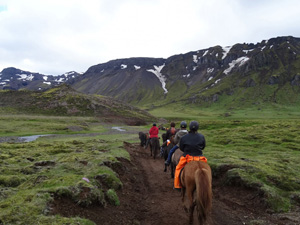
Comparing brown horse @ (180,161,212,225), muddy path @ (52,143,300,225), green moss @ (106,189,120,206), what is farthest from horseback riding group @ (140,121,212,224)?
green moss @ (106,189,120,206)

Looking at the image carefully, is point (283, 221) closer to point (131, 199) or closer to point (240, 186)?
point (240, 186)

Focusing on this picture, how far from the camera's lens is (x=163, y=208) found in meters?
12.2

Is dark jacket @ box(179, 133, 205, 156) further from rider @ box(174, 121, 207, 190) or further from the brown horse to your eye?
the brown horse

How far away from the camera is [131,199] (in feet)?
42.7

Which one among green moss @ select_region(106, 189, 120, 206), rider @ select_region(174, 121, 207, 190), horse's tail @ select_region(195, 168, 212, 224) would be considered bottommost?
green moss @ select_region(106, 189, 120, 206)

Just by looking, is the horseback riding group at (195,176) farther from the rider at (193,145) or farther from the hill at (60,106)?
the hill at (60,106)

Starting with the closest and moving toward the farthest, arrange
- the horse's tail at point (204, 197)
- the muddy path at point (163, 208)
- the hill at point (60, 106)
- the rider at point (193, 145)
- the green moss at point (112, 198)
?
1. the horse's tail at point (204, 197)
2. the muddy path at point (163, 208)
3. the rider at point (193, 145)
4. the green moss at point (112, 198)
5. the hill at point (60, 106)

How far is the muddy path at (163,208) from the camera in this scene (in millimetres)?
9696

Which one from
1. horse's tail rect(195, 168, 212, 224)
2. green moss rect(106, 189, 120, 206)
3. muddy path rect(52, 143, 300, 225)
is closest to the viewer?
horse's tail rect(195, 168, 212, 224)

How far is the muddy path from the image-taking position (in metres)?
9.70

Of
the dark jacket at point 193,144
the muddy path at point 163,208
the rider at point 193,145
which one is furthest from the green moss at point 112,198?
the dark jacket at point 193,144

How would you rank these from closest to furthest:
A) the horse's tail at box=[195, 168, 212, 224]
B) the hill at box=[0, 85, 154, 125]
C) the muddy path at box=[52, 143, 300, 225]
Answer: the horse's tail at box=[195, 168, 212, 224] < the muddy path at box=[52, 143, 300, 225] < the hill at box=[0, 85, 154, 125]

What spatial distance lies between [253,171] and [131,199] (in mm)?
9973

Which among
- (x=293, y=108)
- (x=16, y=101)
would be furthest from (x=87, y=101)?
(x=293, y=108)
